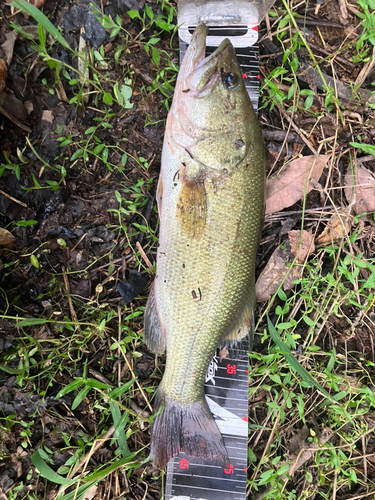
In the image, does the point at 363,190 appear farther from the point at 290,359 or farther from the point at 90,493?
the point at 90,493

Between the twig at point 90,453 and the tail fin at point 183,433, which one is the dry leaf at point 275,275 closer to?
the tail fin at point 183,433

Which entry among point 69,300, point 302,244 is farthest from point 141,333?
point 302,244

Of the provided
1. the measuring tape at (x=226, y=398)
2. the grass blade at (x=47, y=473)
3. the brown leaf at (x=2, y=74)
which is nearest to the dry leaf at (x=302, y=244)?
the measuring tape at (x=226, y=398)

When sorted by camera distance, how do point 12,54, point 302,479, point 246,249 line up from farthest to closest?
point 302,479, point 12,54, point 246,249

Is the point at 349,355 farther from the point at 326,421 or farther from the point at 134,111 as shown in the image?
the point at 134,111

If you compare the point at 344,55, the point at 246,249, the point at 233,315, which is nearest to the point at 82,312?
the point at 233,315

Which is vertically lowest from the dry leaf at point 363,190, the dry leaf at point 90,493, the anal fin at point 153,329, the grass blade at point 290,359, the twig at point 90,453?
the dry leaf at point 90,493

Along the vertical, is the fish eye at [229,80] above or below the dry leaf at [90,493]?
above

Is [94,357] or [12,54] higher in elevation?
[12,54]
